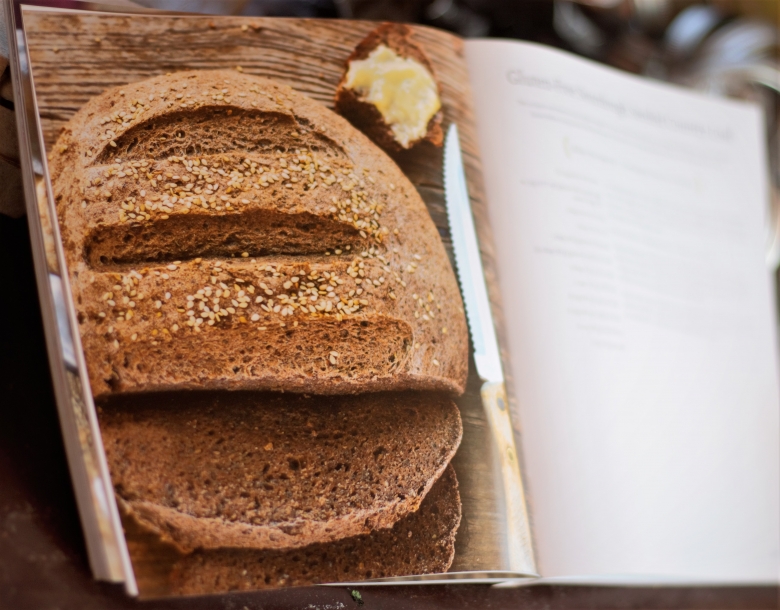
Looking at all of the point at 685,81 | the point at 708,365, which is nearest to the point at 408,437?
the point at 708,365

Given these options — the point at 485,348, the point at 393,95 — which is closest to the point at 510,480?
the point at 485,348

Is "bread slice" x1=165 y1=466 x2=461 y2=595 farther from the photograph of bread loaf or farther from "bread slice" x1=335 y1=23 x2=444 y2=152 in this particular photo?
"bread slice" x1=335 y1=23 x2=444 y2=152

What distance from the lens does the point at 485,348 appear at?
0.46 meters

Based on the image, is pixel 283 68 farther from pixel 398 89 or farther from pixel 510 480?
pixel 510 480

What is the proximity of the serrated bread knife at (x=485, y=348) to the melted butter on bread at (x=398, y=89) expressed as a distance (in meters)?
0.03

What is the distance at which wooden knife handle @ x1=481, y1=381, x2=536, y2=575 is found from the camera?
1.43ft

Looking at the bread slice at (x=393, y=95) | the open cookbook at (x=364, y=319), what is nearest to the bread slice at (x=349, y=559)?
the open cookbook at (x=364, y=319)

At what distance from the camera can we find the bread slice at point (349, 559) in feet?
1.16

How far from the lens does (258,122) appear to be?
0.44 meters

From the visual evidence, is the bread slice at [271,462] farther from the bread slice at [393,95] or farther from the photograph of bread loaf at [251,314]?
the bread slice at [393,95]

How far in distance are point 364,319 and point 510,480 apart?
6.4 inches

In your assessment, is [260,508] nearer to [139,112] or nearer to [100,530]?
[100,530]

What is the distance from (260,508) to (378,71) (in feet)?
1.11

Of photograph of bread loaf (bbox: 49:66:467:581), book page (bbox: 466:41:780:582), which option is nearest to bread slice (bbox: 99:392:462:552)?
photograph of bread loaf (bbox: 49:66:467:581)
